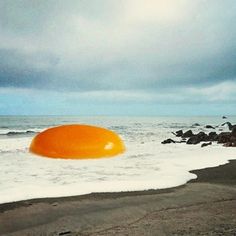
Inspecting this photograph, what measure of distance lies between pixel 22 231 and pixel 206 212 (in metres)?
2.45

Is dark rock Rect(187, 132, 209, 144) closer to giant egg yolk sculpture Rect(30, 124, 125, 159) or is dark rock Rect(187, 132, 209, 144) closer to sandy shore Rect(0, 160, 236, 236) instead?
giant egg yolk sculpture Rect(30, 124, 125, 159)

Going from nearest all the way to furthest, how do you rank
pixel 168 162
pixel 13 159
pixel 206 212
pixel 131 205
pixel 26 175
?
pixel 206 212
pixel 131 205
pixel 26 175
pixel 168 162
pixel 13 159

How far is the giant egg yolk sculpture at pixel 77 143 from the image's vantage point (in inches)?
417

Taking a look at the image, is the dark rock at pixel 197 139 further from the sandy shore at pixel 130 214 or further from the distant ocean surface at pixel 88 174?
the sandy shore at pixel 130 214

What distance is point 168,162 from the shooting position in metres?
9.63

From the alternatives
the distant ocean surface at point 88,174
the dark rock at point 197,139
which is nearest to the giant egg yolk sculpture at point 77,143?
the distant ocean surface at point 88,174

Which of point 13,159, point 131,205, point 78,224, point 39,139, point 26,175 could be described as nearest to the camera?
point 78,224

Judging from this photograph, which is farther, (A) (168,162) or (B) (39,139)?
(B) (39,139)

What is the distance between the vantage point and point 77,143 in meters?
10.8

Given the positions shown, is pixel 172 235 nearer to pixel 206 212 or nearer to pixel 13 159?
pixel 206 212

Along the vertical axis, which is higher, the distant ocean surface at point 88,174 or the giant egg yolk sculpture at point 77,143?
the giant egg yolk sculpture at point 77,143

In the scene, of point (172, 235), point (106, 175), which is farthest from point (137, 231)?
point (106, 175)

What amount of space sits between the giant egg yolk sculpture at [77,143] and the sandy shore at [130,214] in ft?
15.9

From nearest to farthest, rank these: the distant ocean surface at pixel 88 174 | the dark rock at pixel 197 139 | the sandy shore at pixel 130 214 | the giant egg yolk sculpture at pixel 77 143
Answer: the sandy shore at pixel 130 214 < the distant ocean surface at pixel 88 174 < the giant egg yolk sculpture at pixel 77 143 < the dark rock at pixel 197 139
